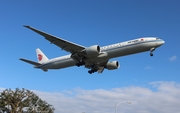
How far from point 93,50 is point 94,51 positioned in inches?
9.1

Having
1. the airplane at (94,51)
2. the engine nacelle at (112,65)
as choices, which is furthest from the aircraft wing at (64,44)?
the engine nacelle at (112,65)

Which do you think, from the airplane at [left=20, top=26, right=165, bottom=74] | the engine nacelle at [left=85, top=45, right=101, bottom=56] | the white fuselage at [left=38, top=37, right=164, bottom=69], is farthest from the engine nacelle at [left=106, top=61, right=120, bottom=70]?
the engine nacelle at [left=85, top=45, right=101, bottom=56]

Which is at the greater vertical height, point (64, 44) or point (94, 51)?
point (64, 44)

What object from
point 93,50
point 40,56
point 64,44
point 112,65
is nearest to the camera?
point 93,50

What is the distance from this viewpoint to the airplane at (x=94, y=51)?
123ft

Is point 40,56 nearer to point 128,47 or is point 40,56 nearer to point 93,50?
point 93,50

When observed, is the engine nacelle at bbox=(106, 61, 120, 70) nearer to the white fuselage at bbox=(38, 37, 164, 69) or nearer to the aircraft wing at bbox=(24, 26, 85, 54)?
the white fuselage at bbox=(38, 37, 164, 69)

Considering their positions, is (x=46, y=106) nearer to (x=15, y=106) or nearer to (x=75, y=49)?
(x=15, y=106)

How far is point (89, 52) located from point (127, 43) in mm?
6344

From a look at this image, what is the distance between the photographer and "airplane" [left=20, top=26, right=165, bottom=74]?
3756 cm

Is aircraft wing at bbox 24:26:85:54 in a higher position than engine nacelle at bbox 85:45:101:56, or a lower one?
higher

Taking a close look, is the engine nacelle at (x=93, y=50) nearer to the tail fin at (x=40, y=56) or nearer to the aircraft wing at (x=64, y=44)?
the aircraft wing at (x=64, y=44)

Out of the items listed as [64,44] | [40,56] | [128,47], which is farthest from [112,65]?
[40,56]

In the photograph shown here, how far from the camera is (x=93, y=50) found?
3906 centimetres
